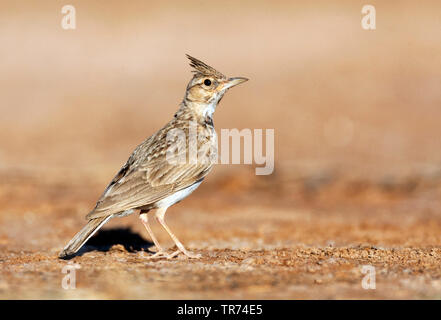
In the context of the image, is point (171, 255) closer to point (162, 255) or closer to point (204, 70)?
point (162, 255)

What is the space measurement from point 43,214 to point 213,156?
522 cm

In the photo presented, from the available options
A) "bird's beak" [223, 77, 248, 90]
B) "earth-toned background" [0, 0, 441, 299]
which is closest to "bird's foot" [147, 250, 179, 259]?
"earth-toned background" [0, 0, 441, 299]

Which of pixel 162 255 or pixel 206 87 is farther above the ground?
pixel 206 87

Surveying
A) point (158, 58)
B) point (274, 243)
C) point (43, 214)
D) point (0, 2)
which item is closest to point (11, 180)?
point (43, 214)

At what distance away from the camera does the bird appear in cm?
632

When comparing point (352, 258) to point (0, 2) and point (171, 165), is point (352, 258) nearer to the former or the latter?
point (171, 165)

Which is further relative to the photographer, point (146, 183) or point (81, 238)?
point (146, 183)

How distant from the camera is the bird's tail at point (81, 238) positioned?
6.02 metres

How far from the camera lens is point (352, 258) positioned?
6.34 metres

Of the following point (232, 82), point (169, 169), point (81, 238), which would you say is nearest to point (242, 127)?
point (232, 82)

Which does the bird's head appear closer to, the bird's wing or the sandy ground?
the bird's wing

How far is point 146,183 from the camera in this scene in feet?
21.4

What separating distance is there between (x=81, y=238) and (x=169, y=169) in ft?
3.85

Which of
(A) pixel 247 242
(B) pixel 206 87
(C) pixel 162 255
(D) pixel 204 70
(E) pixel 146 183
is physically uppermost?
(D) pixel 204 70
